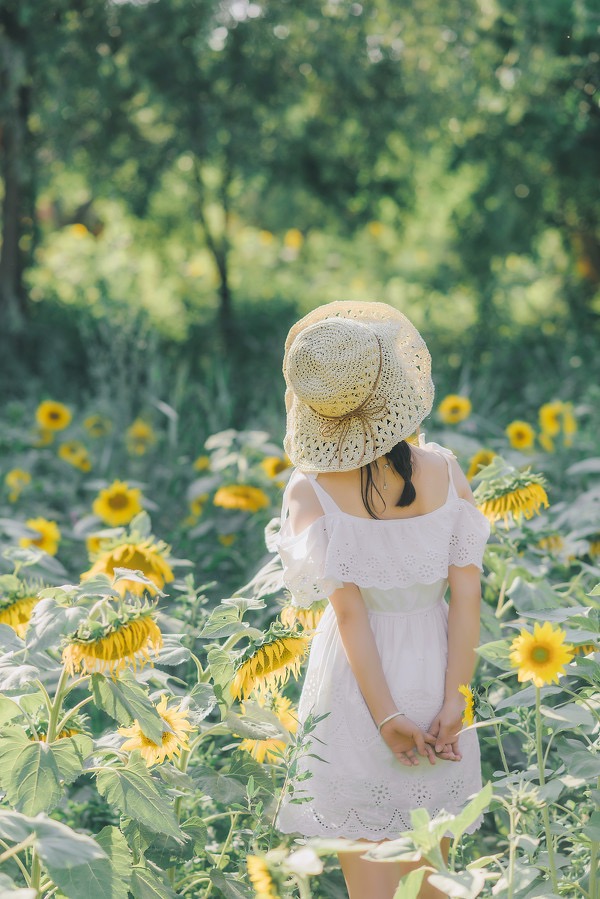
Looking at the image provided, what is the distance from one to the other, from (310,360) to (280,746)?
0.77m

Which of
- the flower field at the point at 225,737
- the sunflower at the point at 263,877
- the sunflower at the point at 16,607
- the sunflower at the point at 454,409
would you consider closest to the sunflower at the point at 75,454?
the flower field at the point at 225,737

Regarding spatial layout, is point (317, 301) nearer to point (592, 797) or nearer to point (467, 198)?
point (467, 198)

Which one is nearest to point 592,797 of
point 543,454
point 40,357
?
point 543,454

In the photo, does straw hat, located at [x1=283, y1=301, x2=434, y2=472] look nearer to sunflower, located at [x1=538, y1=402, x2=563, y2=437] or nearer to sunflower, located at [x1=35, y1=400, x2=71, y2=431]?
A: sunflower, located at [x1=538, y1=402, x2=563, y2=437]

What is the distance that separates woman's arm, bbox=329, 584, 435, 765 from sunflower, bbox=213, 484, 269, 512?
4.97 feet

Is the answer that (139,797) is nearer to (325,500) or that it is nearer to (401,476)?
(325,500)

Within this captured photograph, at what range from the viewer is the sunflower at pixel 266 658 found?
181 cm

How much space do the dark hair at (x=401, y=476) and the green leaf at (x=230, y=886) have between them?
2.24 feet

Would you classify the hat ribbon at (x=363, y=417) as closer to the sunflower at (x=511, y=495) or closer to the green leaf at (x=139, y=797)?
the sunflower at (x=511, y=495)

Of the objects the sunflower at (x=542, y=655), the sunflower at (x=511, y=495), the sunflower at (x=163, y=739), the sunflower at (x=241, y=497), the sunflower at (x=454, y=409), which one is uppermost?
the sunflower at (x=542, y=655)

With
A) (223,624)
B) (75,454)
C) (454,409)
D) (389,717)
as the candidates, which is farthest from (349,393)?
(75,454)

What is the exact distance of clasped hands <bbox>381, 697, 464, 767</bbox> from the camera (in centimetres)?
186

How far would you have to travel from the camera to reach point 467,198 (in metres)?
7.12

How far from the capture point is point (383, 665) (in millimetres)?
1931
